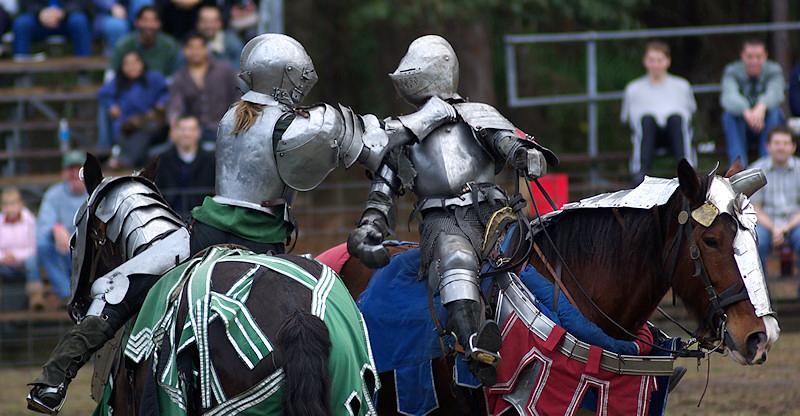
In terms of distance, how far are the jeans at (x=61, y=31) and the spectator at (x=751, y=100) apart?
21.5 ft

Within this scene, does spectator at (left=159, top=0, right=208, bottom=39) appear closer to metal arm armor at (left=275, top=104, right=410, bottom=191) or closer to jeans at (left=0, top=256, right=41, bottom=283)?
jeans at (left=0, top=256, right=41, bottom=283)

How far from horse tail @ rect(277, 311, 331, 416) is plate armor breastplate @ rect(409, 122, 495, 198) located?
133 centimetres

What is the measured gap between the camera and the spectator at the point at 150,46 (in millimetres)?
12633

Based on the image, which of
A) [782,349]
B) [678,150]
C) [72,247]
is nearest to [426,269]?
[72,247]

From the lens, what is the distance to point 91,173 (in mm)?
6039

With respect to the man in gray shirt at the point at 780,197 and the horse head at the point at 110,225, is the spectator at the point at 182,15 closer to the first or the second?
the man in gray shirt at the point at 780,197

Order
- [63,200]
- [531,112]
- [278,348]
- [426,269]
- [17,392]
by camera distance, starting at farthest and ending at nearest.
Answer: [531,112], [63,200], [17,392], [426,269], [278,348]

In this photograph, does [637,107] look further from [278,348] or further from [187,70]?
[278,348]

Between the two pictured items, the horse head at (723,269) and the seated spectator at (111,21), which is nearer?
the horse head at (723,269)

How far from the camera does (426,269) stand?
19.7 feet

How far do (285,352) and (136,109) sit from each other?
8.00 meters

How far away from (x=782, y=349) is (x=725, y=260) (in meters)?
4.77

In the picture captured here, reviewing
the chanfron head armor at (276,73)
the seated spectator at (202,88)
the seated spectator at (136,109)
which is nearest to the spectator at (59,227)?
the seated spectator at (136,109)

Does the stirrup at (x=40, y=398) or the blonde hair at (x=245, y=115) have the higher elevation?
the blonde hair at (x=245, y=115)
